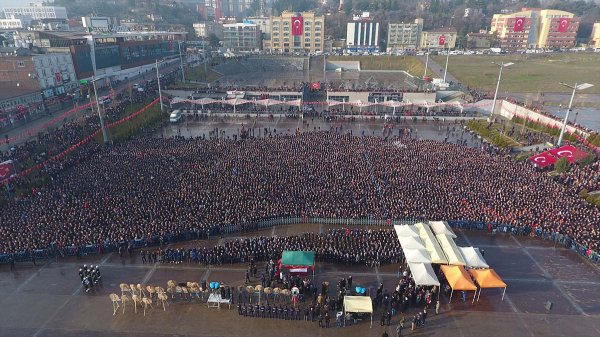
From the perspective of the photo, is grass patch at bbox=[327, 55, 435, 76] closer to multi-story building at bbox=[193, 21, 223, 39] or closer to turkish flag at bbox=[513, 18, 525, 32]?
turkish flag at bbox=[513, 18, 525, 32]

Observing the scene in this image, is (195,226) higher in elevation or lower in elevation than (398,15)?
lower

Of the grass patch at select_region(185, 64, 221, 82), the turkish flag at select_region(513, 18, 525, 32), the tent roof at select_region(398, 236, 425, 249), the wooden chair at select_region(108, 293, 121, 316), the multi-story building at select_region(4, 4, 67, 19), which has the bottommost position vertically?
the wooden chair at select_region(108, 293, 121, 316)

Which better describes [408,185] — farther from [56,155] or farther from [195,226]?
[56,155]

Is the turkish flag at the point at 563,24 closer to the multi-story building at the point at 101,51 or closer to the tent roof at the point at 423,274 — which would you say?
the multi-story building at the point at 101,51

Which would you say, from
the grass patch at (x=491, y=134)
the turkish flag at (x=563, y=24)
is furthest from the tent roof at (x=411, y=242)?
the turkish flag at (x=563, y=24)

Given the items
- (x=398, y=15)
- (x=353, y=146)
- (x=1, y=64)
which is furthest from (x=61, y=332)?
→ (x=398, y=15)

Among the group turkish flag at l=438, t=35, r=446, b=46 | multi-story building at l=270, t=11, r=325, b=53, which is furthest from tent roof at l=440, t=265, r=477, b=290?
turkish flag at l=438, t=35, r=446, b=46
